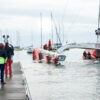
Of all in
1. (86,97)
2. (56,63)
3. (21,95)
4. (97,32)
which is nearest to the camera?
(21,95)

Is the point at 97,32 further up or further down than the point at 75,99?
further up

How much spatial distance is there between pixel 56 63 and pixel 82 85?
524 inches

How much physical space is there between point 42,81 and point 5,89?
13.2 ft

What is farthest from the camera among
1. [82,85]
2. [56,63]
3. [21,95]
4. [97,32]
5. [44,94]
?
[97,32]

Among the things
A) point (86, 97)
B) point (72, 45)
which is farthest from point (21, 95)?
point (72, 45)

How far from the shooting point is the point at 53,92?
1213 cm

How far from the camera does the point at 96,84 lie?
14.5 metres

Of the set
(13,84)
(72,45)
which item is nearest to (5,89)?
(13,84)

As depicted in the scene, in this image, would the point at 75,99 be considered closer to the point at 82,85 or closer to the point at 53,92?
the point at 53,92

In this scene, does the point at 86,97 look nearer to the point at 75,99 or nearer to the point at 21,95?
the point at 75,99

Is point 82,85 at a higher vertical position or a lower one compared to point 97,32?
lower

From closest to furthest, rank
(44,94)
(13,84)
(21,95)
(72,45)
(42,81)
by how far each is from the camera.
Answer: (21,95) < (44,94) < (13,84) < (42,81) < (72,45)

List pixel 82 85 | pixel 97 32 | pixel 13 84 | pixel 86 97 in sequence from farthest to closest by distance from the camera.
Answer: pixel 97 32 → pixel 82 85 → pixel 13 84 → pixel 86 97

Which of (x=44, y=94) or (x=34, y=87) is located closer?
(x=44, y=94)
